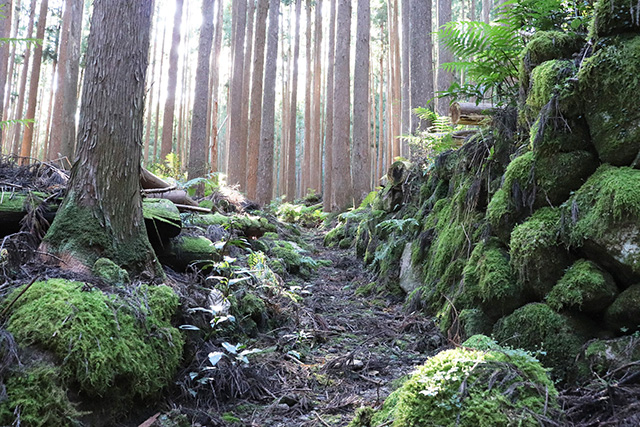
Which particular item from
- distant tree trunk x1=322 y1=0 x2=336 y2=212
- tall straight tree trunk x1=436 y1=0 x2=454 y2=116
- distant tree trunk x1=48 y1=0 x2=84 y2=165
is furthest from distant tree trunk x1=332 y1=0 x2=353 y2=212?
distant tree trunk x1=48 y1=0 x2=84 y2=165

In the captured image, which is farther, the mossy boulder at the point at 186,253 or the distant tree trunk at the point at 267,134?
the distant tree trunk at the point at 267,134

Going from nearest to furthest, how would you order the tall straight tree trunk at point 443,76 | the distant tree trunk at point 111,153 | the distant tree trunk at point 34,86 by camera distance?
the distant tree trunk at point 111,153
the tall straight tree trunk at point 443,76
the distant tree trunk at point 34,86

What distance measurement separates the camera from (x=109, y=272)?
305cm

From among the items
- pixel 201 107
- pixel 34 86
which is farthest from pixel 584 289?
pixel 34 86

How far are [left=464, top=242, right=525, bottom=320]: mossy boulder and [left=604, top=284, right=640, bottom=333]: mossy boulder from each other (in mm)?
668

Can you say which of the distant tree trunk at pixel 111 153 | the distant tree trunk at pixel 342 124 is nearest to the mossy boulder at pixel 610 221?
the distant tree trunk at pixel 111 153

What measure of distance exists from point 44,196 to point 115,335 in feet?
7.00

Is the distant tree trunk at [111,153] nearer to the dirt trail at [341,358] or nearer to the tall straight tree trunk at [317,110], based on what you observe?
the dirt trail at [341,358]

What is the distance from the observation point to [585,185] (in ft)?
9.64

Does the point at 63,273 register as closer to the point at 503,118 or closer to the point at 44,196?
the point at 44,196

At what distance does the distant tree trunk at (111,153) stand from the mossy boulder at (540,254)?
3.13 meters

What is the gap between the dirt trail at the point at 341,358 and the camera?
267cm

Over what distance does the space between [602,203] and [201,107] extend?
38.6 ft

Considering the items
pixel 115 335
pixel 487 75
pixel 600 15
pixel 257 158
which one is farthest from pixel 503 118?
pixel 257 158
